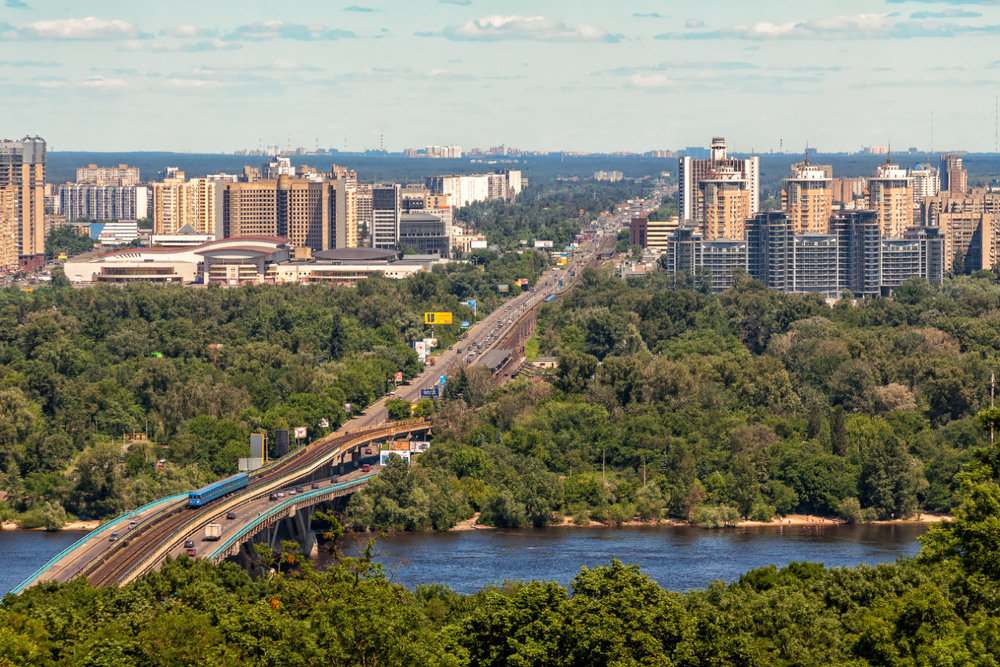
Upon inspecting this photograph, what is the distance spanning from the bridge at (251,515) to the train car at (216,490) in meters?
0.23

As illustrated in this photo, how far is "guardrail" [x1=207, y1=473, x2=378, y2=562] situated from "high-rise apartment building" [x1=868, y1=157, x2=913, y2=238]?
2778 inches

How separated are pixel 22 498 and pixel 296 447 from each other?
11.3 meters

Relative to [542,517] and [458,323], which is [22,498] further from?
[458,323]

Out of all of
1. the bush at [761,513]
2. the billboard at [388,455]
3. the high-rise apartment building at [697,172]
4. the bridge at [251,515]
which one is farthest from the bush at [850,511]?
the high-rise apartment building at [697,172]

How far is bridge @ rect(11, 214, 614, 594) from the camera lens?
44.9 meters

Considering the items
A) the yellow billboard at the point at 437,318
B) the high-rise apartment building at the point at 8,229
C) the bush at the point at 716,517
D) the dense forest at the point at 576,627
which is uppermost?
the high-rise apartment building at the point at 8,229

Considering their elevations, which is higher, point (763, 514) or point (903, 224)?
point (903, 224)

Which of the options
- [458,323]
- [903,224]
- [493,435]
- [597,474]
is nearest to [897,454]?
[597,474]

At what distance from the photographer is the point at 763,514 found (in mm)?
61312

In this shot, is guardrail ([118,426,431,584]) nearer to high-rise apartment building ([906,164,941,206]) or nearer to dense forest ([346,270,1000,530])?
dense forest ([346,270,1000,530])

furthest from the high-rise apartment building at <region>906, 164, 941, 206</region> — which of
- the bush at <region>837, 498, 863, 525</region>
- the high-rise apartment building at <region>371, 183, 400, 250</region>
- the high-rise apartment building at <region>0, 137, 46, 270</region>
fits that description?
the bush at <region>837, 498, 863, 525</region>

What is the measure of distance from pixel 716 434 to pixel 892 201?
61.2 m

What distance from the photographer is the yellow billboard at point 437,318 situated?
101 meters

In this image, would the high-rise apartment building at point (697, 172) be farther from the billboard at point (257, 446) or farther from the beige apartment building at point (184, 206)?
the billboard at point (257, 446)
